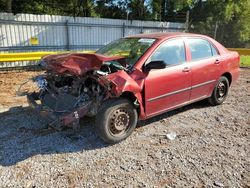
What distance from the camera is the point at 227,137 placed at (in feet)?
13.8

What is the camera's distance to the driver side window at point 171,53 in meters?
4.29

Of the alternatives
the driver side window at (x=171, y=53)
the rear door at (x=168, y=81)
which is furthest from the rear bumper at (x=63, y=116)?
the driver side window at (x=171, y=53)

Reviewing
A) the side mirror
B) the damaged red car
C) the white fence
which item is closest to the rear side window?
the damaged red car

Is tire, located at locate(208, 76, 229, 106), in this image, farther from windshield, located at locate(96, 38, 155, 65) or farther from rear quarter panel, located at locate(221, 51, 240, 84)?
windshield, located at locate(96, 38, 155, 65)

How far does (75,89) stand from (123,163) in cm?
143

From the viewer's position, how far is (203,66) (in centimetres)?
495

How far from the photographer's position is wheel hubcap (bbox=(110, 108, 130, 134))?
3852 mm

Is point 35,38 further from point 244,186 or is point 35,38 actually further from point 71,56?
Answer: point 244,186

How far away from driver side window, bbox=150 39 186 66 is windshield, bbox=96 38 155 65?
8.5 inches

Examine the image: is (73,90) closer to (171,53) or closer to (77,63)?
(77,63)

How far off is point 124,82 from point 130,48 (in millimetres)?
1170

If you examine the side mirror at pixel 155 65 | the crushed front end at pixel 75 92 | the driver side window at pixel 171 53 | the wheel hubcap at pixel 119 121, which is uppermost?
the driver side window at pixel 171 53

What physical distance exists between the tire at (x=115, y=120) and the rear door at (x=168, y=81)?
1.21 feet

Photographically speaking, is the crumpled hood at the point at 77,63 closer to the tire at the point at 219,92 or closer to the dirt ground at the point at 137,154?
the dirt ground at the point at 137,154
